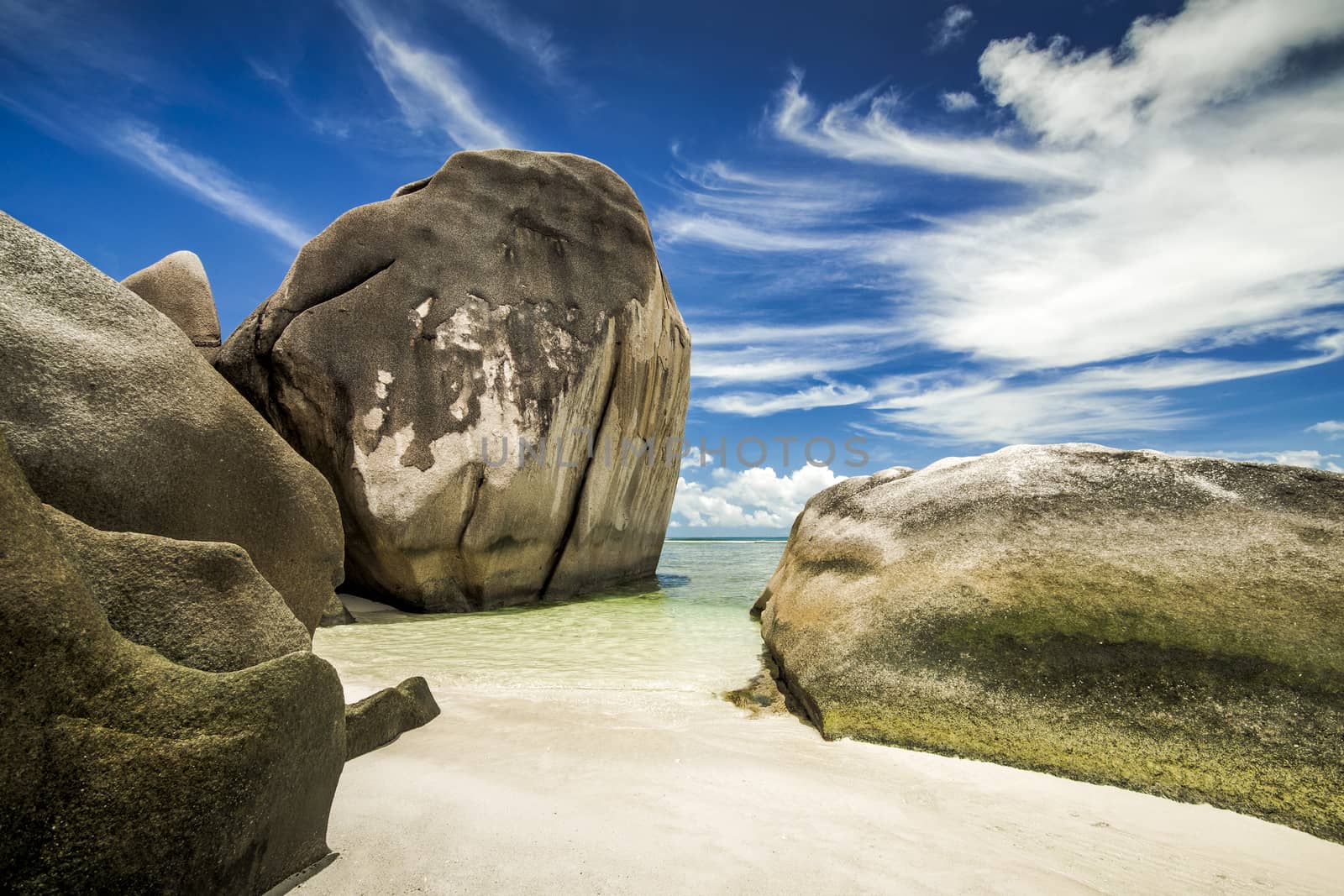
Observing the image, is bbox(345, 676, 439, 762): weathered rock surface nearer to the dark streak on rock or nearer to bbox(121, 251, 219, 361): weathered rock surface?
the dark streak on rock

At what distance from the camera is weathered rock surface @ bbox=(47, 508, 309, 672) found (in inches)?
62.7

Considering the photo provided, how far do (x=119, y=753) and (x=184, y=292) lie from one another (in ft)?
33.0

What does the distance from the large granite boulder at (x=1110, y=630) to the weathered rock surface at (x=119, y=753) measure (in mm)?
2365

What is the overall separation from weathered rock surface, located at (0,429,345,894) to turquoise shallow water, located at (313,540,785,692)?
9.44 ft

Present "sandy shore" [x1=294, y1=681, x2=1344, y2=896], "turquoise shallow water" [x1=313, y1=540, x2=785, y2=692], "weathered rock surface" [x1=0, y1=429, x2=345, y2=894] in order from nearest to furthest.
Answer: "weathered rock surface" [x1=0, y1=429, x2=345, y2=894] → "sandy shore" [x1=294, y1=681, x2=1344, y2=896] → "turquoise shallow water" [x1=313, y1=540, x2=785, y2=692]

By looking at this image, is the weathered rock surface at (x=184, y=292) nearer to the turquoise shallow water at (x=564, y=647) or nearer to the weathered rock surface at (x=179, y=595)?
the turquoise shallow water at (x=564, y=647)

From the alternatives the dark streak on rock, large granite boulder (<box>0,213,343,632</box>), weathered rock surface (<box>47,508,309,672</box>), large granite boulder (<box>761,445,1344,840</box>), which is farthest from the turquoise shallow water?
weathered rock surface (<box>47,508,309,672</box>)

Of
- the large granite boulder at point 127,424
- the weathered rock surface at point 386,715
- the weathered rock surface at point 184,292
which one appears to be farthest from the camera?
the weathered rock surface at point 184,292

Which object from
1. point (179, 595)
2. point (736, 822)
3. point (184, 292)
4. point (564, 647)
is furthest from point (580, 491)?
point (179, 595)

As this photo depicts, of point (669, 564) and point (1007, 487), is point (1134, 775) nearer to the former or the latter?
point (1007, 487)

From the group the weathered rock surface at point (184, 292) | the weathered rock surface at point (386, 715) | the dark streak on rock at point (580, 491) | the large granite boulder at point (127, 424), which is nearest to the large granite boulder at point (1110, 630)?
the weathered rock surface at point (386, 715)

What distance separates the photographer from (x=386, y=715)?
2.72 metres

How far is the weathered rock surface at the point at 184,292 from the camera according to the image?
355 inches

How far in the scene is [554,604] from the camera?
889 centimetres
